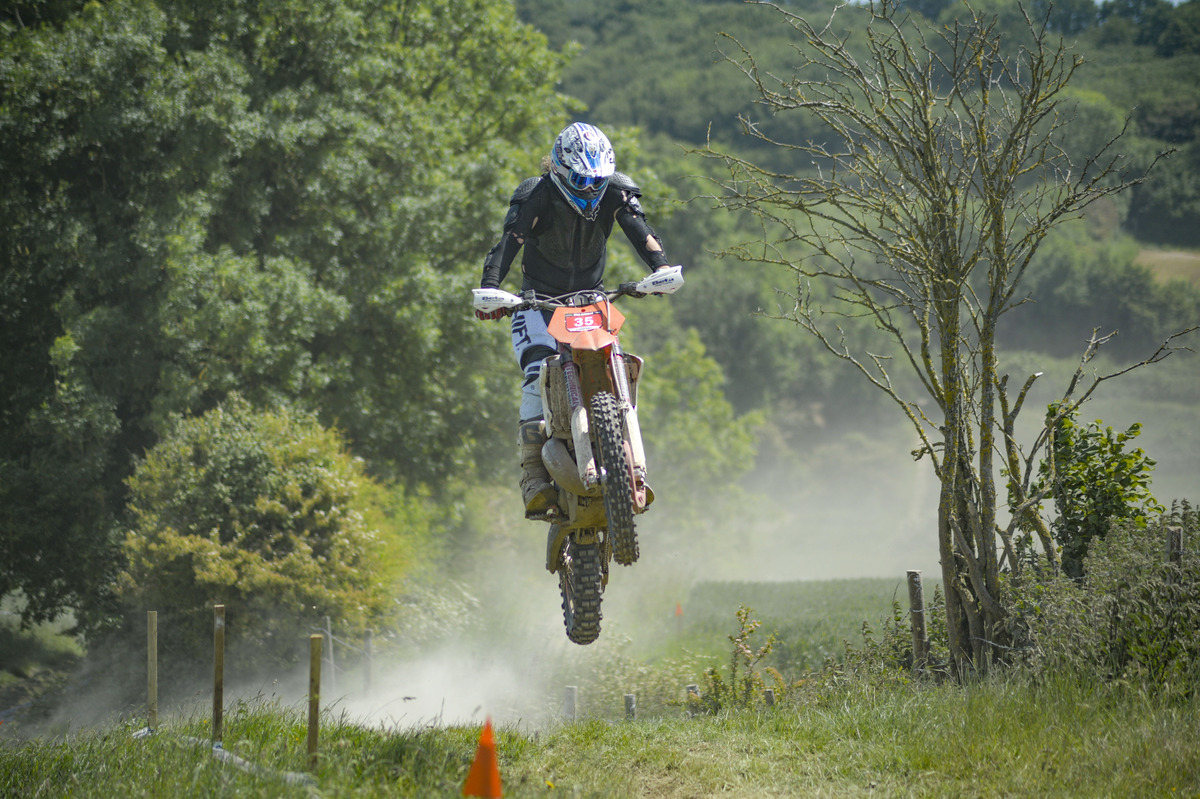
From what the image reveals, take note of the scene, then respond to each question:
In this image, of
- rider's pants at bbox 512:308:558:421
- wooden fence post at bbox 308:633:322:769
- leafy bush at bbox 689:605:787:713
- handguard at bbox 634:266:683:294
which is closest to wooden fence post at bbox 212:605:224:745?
wooden fence post at bbox 308:633:322:769

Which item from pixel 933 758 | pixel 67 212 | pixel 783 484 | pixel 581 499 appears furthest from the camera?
pixel 783 484

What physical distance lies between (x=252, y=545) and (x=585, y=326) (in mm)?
11147

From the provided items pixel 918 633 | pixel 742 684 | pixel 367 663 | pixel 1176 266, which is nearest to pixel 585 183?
pixel 918 633

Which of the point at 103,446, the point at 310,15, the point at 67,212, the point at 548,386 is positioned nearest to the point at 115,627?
the point at 103,446

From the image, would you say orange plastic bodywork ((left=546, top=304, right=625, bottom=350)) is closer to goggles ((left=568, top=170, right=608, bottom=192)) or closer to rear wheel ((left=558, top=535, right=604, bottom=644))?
goggles ((left=568, top=170, right=608, bottom=192))

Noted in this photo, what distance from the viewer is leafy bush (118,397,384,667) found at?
50.1 feet

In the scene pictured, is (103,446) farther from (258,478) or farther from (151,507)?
(258,478)

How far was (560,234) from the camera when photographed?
7180 millimetres

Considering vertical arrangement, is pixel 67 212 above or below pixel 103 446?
above

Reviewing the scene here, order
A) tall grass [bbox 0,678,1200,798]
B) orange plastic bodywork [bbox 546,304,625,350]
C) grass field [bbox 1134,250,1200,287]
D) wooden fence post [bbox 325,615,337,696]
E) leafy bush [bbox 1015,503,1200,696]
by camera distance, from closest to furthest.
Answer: tall grass [bbox 0,678,1200,798]
leafy bush [bbox 1015,503,1200,696]
orange plastic bodywork [bbox 546,304,625,350]
wooden fence post [bbox 325,615,337,696]
grass field [bbox 1134,250,1200,287]

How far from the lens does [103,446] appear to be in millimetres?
18719

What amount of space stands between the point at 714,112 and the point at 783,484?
2040 inches

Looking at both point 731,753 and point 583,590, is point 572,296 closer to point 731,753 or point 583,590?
point 583,590

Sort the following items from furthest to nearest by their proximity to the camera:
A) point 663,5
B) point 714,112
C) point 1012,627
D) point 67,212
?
1. point 663,5
2. point 714,112
3. point 67,212
4. point 1012,627
